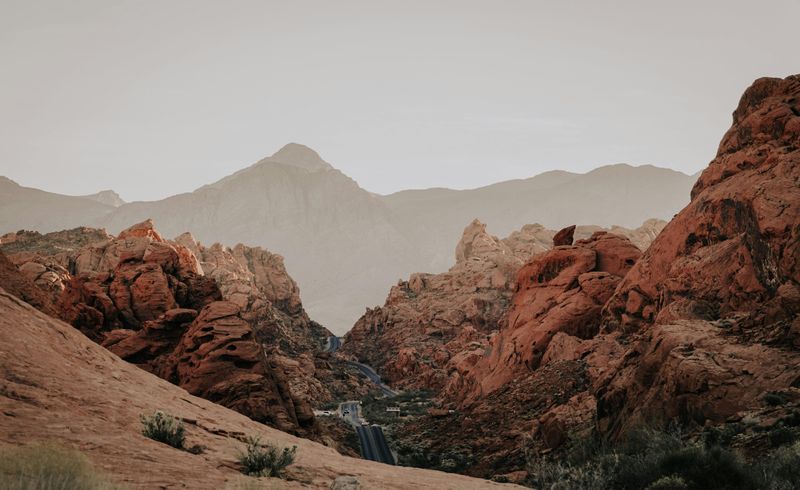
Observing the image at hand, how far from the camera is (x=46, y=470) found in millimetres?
6957

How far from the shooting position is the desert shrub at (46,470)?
646 centimetres

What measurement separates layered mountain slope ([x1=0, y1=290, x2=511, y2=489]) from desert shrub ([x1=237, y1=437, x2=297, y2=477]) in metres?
0.24

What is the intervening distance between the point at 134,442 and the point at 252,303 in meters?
82.4

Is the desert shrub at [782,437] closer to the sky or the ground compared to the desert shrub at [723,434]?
closer to the sky

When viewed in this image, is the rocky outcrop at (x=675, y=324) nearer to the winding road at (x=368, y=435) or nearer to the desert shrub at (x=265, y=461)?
the winding road at (x=368, y=435)

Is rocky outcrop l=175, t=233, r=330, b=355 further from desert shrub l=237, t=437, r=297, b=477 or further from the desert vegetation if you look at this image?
the desert vegetation

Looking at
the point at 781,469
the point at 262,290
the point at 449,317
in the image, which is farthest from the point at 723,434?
the point at 262,290

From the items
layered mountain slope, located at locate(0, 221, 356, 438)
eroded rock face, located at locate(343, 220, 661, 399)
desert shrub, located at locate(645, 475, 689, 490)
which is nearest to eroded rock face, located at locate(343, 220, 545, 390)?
eroded rock face, located at locate(343, 220, 661, 399)

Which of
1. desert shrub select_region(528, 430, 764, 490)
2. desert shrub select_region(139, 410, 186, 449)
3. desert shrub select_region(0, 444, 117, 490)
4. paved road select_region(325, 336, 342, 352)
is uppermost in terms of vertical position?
desert shrub select_region(0, 444, 117, 490)

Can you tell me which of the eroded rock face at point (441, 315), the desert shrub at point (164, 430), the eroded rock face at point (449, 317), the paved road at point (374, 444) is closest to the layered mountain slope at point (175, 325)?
the paved road at point (374, 444)

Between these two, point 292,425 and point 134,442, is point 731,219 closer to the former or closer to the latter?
point 292,425

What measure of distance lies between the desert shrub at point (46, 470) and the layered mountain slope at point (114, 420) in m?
0.83

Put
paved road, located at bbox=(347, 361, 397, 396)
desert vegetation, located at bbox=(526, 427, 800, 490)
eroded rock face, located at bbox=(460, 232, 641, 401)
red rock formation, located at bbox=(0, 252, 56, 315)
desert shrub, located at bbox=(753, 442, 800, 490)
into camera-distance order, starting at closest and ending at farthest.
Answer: desert shrub, located at bbox=(753, 442, 800, 490), desert vegetation, located at bbox=(526, 427, 800, 490), red rock formation, located at bbox=(0, 252, 56, 315), eroded rock face, located at bbox=(460, 232, 641, 401), paved road, located at bbox=(347, 361, 397, 396)

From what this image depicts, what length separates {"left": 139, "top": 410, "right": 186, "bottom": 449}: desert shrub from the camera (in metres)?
11.8
